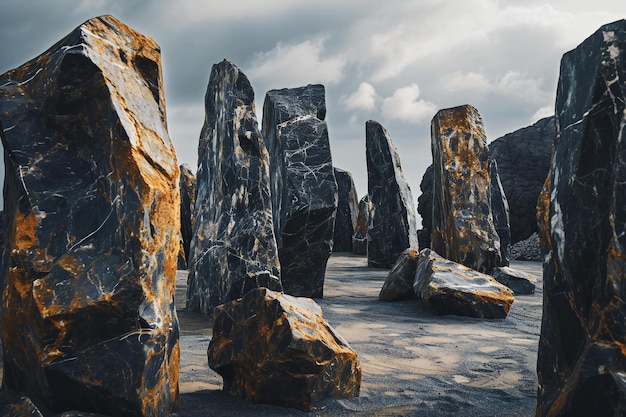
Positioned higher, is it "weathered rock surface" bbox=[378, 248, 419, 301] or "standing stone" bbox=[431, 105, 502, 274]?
"standing stone" bbox=[431, 105, 502, 274]

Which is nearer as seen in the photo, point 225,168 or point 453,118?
point 225,168

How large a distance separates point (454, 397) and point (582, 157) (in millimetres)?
1672

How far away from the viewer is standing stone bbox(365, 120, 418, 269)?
12172mm

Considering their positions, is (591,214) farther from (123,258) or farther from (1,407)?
(1,407)

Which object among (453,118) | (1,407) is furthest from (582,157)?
(453,118)

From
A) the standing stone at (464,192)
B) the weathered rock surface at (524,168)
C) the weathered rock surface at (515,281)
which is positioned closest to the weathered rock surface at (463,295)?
the weathered rock surface at (515,281)

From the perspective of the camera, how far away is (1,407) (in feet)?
10.6

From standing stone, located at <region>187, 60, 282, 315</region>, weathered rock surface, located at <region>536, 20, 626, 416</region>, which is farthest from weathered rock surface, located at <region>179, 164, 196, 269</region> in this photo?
weathered rock surface, located at <region>536, 20, 626, 416</region>

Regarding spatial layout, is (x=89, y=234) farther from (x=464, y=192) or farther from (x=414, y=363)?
(x=464, y=192)

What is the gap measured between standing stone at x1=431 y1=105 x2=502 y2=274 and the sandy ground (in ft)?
5.14

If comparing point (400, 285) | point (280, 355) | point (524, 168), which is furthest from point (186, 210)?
point (524, 168)

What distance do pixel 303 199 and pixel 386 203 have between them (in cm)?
482

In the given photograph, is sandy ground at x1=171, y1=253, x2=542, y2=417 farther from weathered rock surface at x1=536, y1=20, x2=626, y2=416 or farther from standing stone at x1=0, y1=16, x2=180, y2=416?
weathered rock surface at x1=536, y1=20, x2=626, y2=416

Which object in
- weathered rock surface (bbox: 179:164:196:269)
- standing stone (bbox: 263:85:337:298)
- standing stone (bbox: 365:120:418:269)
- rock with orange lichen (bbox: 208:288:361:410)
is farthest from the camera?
weathered rock surface (bbox: 179:164:196:269)
